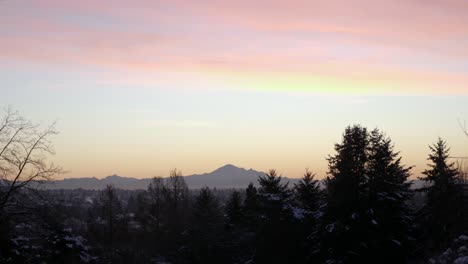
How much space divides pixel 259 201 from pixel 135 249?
32454mm

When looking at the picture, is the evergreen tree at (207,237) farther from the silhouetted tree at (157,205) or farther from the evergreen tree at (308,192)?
the silhouetted tree at (157,205)

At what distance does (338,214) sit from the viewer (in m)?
37.6

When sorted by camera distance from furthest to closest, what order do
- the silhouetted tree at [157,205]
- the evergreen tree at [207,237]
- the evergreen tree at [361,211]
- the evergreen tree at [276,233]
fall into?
the silhouetted tree at [157,205], the evergreen tree at [207,237], the evergreen tree at [276,233], the evergreen tree at [361,211]

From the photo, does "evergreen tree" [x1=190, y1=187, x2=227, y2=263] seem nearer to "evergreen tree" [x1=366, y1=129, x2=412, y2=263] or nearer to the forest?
the forest

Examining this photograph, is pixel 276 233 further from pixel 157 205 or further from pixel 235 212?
pixel 157 205

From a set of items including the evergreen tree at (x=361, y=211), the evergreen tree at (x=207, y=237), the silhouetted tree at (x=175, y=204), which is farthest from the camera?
the silhouetted tree at (x=175, y=204)

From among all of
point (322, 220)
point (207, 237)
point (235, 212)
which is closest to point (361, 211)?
point (322, 220)

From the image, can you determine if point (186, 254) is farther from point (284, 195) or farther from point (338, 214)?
point (338, 214)

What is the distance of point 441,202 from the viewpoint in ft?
145

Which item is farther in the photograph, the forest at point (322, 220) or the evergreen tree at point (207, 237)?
the evergreen tree at point (207, 237)

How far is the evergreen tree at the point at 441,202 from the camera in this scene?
138 ft

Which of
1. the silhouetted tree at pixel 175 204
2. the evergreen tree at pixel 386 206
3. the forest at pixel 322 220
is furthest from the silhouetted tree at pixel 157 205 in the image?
the evergreen tree at pixel 386 206

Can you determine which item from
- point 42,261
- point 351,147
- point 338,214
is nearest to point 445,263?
point 338,214

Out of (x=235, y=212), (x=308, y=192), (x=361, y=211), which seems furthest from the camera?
(x=235, y=212)
